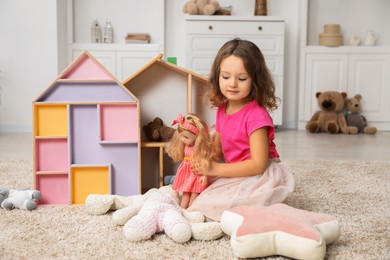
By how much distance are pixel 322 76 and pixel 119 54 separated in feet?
5.89

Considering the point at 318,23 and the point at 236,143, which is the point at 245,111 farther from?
the point at 318,23

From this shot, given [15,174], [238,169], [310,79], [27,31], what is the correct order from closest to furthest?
1. [238,169]
2. [15,174]
3. [27,31]
4. [310,79]

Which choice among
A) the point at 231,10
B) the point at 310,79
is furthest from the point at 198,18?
the point at 310,79

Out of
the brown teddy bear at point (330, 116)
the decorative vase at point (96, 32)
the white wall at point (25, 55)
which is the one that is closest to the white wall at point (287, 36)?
the brown teddy bear at point (330, 116)

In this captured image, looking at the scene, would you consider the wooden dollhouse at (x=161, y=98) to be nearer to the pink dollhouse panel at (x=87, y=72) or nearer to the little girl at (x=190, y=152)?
the pink dollhouse panel at (x=87, y=72)

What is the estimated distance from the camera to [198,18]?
4105 millimetres

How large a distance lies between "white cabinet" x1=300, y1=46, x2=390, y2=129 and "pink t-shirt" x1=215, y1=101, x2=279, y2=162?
2950 mm

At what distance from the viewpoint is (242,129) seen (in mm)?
1474

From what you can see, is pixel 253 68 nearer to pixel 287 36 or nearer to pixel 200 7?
pixel 200 7

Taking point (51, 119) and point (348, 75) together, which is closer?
point (51, 119)

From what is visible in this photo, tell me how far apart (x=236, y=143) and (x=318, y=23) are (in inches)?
131

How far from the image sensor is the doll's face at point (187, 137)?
4.88ft

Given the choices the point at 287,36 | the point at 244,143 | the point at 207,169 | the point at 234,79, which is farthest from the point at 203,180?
the point at 287,36

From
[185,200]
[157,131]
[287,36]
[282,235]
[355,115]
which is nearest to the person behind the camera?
[282,235]
